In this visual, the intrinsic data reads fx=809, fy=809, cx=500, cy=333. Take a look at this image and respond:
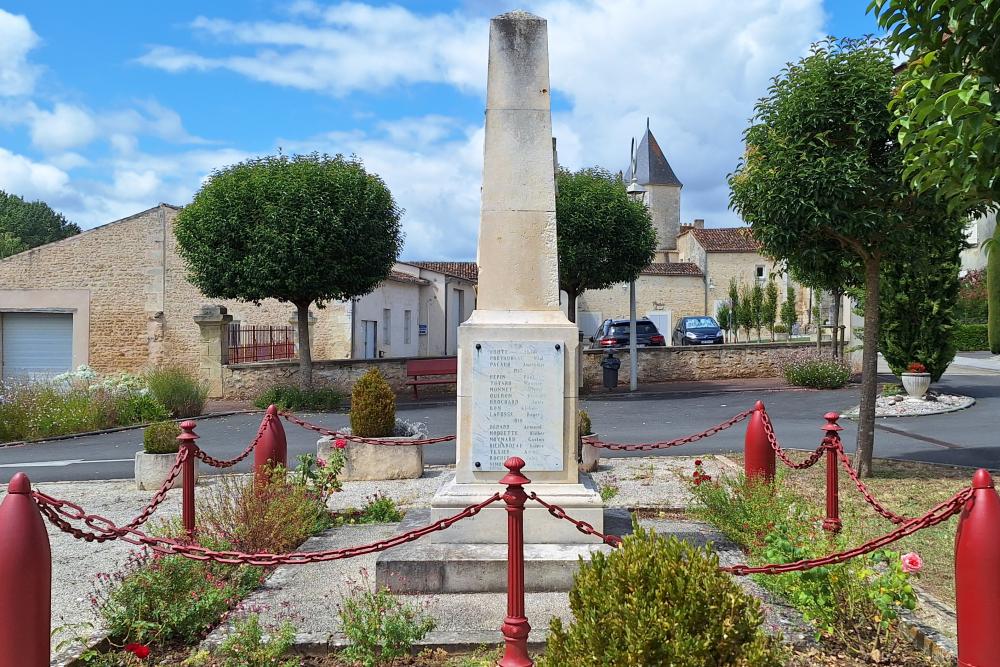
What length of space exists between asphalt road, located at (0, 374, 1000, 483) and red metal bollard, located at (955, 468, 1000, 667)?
7751mm

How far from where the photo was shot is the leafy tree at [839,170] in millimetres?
8320

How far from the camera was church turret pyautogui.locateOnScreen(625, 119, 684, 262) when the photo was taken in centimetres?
6869

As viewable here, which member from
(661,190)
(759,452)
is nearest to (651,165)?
(661,190)

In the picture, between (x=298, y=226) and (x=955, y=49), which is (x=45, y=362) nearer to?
(x=298, y=226)

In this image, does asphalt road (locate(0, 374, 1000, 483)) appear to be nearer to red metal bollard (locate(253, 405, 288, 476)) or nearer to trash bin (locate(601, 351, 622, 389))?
trash bin (locate(601, 351, 622, 389))

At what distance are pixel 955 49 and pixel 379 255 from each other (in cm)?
1475

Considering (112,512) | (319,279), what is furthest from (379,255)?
(112,512)

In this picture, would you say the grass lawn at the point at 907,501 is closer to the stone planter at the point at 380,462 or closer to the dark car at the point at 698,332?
the stone planter at the point at 380,462

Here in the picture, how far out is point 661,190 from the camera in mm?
69062

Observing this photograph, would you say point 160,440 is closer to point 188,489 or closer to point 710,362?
point 188,489

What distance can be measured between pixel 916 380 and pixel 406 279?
65.7 feet

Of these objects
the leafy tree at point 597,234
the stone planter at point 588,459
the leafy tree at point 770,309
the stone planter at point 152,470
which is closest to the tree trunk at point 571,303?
the leafy tree at point 597,234

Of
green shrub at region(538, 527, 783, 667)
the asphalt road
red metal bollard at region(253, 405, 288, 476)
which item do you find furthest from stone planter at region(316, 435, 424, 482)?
green shrub at region(538, 527, 783, 667)

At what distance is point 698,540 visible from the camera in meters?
5.84
